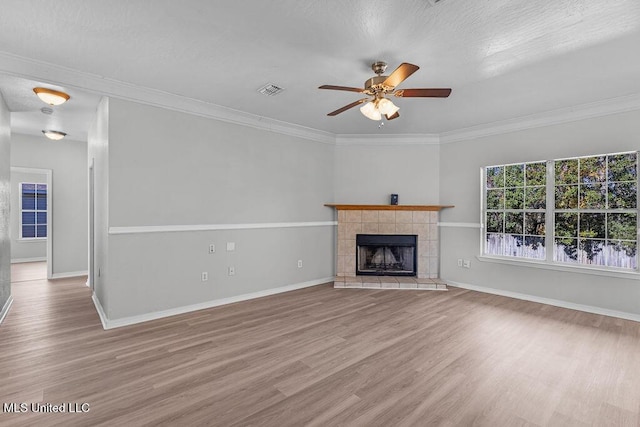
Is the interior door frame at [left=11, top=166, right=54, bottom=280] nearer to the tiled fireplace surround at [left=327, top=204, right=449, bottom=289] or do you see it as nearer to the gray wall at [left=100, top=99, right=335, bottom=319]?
the gray wall at [left=100, top=99, right=335, bottom=319]

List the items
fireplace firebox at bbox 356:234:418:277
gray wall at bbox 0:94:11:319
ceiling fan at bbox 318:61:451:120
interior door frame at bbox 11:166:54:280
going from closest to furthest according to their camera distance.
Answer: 1. ceiling fan at bbox 318:61:451:120
2. gray wall at bbox 0:94:11:319
3. fireplace firebox at bbox 356:234:418:277
4. interior door frame at bbox 11:166:54:280

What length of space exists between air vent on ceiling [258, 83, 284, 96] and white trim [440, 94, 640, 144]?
3.24 m

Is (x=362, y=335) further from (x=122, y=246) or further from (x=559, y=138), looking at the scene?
(x=559, y=138)

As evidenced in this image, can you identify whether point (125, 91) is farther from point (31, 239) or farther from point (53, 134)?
point (31, 239)

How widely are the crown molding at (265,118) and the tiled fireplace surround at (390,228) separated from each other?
1249mm

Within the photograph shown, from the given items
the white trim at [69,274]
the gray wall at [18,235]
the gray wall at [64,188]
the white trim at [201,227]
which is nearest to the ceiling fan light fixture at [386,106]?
the white trim at [201,227]

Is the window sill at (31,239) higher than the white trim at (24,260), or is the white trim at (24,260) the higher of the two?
the window sill at (31,239)

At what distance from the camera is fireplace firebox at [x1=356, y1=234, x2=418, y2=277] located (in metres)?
5.47

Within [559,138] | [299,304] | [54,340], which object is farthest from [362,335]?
[559,138]

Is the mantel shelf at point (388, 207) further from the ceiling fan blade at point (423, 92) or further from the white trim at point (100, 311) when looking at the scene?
the white trim at point (100, 311)

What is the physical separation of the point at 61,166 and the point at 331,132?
5316mm

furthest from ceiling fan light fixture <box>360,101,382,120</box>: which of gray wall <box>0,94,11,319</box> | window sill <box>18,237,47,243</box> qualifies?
window sill <box>18,237,47,243</box>

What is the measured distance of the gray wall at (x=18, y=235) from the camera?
23.5 ft

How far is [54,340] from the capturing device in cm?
299
